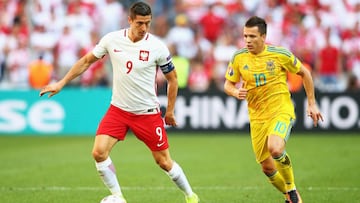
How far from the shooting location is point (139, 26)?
31.3 feet

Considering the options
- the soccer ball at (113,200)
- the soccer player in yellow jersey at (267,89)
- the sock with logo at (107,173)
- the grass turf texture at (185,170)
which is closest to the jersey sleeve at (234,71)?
the soccer player in yellow jersey at (267,89)

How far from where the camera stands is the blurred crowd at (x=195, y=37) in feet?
73.0

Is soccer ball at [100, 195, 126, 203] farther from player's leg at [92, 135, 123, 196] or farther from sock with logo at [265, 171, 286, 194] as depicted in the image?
sock with logo at [265, 171, 286, 194]

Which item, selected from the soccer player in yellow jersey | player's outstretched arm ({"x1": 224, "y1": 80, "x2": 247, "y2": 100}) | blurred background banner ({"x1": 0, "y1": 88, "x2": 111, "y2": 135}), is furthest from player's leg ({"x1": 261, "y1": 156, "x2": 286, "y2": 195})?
blurred background banner ({"x1": 0, "y1": 88, "x2": 111, "y2": 135})

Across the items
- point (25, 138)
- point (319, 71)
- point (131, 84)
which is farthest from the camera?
point (319, 71)

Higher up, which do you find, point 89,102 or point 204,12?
point 204,12

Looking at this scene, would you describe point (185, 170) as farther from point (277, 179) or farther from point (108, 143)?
point (108, 143)

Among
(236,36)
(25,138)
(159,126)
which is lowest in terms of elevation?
(25,138)

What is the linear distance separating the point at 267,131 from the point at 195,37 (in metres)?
14.0

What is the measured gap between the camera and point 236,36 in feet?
78.2

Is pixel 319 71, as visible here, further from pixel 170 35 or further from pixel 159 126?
pixel 159 126

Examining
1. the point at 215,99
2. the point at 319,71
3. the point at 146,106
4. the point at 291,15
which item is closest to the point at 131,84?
the point at 146,106

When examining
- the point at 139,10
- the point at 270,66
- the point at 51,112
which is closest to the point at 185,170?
the point at 270,66

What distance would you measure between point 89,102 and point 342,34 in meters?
7.92
